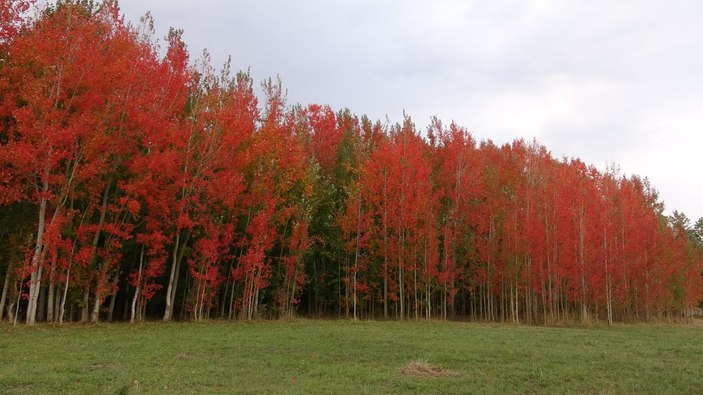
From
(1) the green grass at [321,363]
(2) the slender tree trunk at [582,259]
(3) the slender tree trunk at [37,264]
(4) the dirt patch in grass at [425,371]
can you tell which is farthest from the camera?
(2) the slender tree trunk at [582,259]

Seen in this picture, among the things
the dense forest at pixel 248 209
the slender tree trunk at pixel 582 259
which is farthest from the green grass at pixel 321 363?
the slender tree trunk at pixel 582 259

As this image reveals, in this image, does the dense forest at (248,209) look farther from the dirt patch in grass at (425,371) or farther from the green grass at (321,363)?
the dirt patch in grass at (425,371)

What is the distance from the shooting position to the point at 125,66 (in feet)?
70.8

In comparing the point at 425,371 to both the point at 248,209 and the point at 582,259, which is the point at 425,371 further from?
the point at 582,259

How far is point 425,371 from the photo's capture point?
36.5ft

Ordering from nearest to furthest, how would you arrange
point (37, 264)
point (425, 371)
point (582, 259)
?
point (425, 371) < point (37, 264) < point (582, 259)

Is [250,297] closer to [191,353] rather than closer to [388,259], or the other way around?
[388,259]

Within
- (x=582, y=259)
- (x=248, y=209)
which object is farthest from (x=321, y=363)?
(x=582, y=259)

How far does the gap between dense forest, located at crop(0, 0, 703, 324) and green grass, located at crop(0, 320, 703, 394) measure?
18.7 ft

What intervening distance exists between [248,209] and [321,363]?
1727cm

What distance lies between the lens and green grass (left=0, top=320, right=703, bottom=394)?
9516 mm

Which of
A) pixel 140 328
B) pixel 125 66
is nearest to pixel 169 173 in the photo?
pixel 125 66

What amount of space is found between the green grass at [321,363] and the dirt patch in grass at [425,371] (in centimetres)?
16

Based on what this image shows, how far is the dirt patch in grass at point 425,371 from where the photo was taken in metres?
10.9
